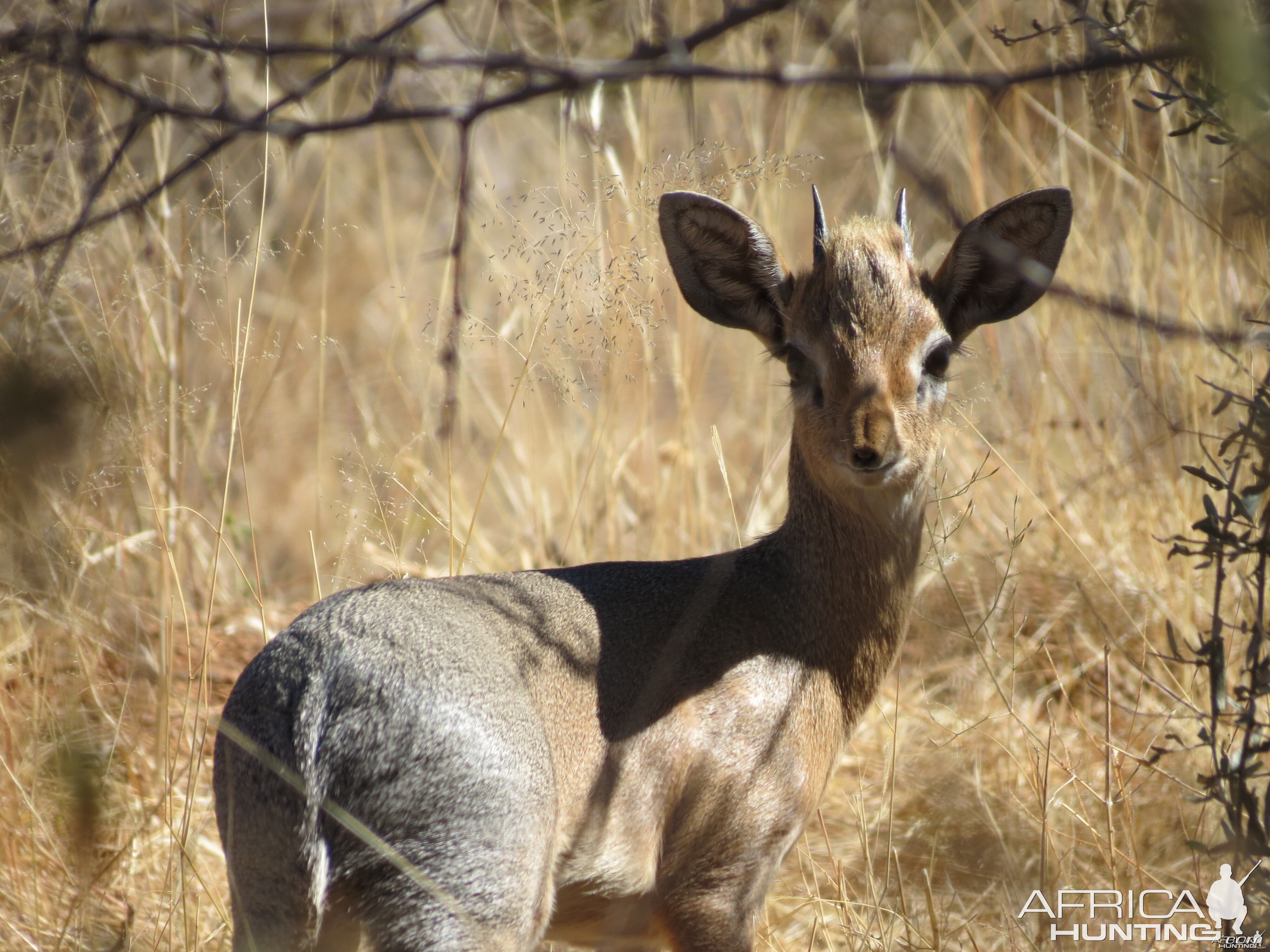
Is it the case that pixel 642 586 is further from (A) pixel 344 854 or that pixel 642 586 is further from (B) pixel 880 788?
(B) pixel 880 788

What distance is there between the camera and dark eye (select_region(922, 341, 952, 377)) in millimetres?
3426

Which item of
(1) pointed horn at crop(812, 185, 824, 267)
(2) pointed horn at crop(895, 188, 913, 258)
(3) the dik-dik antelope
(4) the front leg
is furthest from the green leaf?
(4) the front leg

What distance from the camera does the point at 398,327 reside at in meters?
5.94

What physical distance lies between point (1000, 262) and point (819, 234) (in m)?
0.53

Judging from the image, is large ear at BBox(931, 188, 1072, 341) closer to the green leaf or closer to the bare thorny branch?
the green leaf

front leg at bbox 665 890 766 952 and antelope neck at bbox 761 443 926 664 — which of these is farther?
antelope neck at bbox 761 443 926 664

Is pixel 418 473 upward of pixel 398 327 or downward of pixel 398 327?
downward

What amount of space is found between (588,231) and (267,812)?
3.39 m

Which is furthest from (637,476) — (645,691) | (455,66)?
(455,66)

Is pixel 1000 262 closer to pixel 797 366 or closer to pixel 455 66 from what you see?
pixel 797 366

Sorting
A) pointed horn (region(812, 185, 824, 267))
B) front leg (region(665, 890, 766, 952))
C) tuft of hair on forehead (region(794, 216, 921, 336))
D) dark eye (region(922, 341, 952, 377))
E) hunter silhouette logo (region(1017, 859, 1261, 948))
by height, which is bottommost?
hunter silhouette logo (region(1017, 859, 1261, 948))

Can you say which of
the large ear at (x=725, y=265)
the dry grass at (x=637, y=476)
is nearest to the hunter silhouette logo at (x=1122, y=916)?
the dry grass at (x=637, y=476)

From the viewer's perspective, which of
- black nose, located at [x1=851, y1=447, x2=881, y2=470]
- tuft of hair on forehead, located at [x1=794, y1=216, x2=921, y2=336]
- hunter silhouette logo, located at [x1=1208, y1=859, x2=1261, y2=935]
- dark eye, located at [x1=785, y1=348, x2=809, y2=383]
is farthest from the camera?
dark eye, located at [x1=785, y1=348, x2=809, y2=383]

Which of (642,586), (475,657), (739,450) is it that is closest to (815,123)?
(739,450)
